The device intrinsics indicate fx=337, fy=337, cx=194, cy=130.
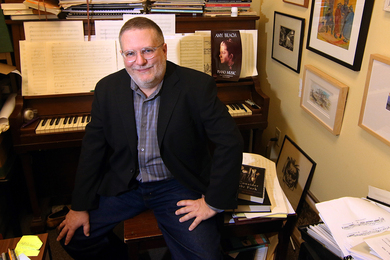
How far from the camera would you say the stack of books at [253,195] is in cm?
153

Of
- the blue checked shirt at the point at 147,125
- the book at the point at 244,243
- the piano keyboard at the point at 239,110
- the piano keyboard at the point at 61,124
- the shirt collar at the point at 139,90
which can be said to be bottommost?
the book at the point at 244,243

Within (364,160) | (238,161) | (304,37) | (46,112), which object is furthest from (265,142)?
(46,112)

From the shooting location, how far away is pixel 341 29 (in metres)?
1.68

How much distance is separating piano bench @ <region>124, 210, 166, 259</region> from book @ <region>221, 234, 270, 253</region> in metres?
0.38

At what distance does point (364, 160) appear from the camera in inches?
63.8

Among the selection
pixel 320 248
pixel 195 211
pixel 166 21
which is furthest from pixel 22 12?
pixel 320 248

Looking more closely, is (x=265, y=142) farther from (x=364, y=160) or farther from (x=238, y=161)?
(x=238, y=161)

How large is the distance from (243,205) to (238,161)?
23 centimetres

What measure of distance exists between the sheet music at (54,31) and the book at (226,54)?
868mm

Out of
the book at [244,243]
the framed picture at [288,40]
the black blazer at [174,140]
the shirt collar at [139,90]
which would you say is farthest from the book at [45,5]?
the book at [244,243]

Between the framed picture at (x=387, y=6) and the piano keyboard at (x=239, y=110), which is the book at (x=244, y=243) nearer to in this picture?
the piano keyboard at (x=239, y=110)

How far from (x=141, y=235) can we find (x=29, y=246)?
45 centimetres

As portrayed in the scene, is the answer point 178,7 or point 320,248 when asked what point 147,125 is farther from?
point 178,7

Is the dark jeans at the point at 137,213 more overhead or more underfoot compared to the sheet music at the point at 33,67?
more underfoot
